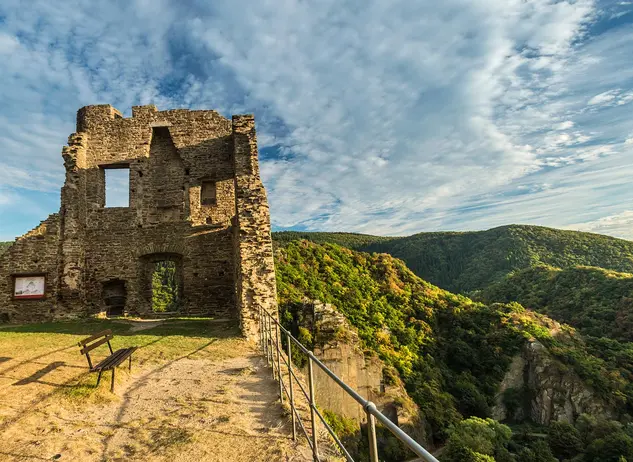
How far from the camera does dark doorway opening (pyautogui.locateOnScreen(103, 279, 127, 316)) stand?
40.7 ft

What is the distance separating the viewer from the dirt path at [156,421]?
10.8 feet

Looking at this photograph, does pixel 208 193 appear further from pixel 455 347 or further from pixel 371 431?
pixel 455 347

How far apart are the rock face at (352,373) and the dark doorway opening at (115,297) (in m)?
8.71

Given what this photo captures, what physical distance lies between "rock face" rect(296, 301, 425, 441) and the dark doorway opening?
871 centimetres

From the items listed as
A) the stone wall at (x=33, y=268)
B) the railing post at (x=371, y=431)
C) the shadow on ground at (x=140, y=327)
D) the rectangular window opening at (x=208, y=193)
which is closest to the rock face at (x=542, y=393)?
the shadow on ground at (x=140, y=327)

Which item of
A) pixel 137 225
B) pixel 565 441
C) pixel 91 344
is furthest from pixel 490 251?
pixel 91 344

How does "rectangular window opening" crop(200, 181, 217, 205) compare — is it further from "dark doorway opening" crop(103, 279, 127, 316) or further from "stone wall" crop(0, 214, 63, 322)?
"stone wall" crop(0, 214, 63, 322)

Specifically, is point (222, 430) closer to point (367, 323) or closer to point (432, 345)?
point (367, 323)

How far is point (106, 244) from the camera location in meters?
12.1

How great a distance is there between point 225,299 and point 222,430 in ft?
28.0

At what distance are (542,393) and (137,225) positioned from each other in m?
30.2

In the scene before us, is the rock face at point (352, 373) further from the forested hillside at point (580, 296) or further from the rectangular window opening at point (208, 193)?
the forested hillside at point (580, 296)

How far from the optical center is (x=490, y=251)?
73000mm

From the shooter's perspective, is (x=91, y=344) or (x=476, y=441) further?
(x=476, y=441)
